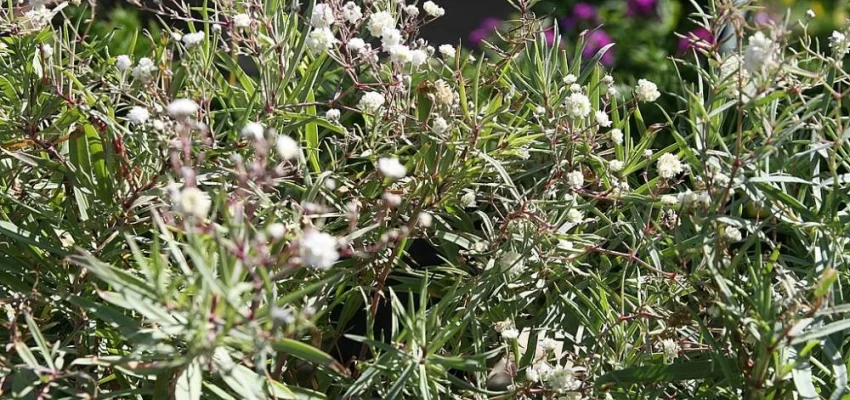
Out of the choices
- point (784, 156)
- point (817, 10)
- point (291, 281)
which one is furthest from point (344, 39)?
point (817, 10)

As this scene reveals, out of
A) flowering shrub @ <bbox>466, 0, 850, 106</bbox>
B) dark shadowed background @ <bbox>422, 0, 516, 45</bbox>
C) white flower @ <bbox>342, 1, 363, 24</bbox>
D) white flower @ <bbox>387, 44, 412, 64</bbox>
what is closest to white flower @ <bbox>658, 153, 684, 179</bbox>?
white flower @ <bbox>387, 44, 412, 64</bbox>

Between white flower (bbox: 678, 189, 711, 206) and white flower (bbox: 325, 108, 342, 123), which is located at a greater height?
white flower (bbox: 325, 108, 342, 123)

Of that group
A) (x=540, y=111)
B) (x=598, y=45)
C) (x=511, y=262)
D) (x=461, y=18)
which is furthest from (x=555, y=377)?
(x=461, y=18)

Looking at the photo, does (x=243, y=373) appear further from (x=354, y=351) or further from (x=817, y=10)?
(x=817, y=10)

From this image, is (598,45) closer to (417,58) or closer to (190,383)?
(417,58)

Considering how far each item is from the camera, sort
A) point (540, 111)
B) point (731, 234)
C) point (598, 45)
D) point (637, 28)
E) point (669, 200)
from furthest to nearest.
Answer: point (637, 28)
point (598, 45)
point (540, 111)
point (669, 200)
point (731, 234)

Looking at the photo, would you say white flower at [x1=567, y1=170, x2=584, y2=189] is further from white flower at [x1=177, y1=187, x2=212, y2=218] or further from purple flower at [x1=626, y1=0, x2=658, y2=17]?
purple flower at [x1=626, y1=0, x2=658, y2=17]
